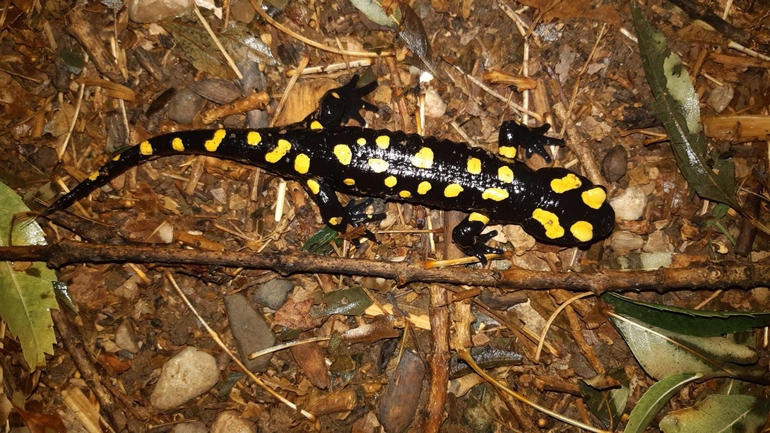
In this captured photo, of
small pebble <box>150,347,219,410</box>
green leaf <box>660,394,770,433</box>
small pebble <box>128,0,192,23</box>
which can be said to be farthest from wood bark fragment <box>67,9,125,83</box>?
green leaf <box>660,394,770,433</box>

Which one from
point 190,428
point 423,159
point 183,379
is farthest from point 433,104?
point 190,428

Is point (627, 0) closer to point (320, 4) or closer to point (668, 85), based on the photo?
point (668, 85)

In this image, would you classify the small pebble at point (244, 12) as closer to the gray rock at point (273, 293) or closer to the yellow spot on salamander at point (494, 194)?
the gray rock at point (273, 293)

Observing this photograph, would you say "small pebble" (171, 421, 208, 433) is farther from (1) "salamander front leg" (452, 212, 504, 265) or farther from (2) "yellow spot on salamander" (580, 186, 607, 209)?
(2) "yellow spot on salamander" (580, 186, 607, 209)

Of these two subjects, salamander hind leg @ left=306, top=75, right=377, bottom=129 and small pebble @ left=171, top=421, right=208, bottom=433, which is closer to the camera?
small pebble @ left=171, top=421, right=208, bottom=433

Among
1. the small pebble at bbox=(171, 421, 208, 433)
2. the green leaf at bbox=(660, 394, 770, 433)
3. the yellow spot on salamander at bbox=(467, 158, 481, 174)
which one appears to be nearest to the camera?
the green leaf at bbox=(660, 394, 770, 433)

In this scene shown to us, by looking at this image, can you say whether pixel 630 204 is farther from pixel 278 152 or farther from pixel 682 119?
pixel 278 152
